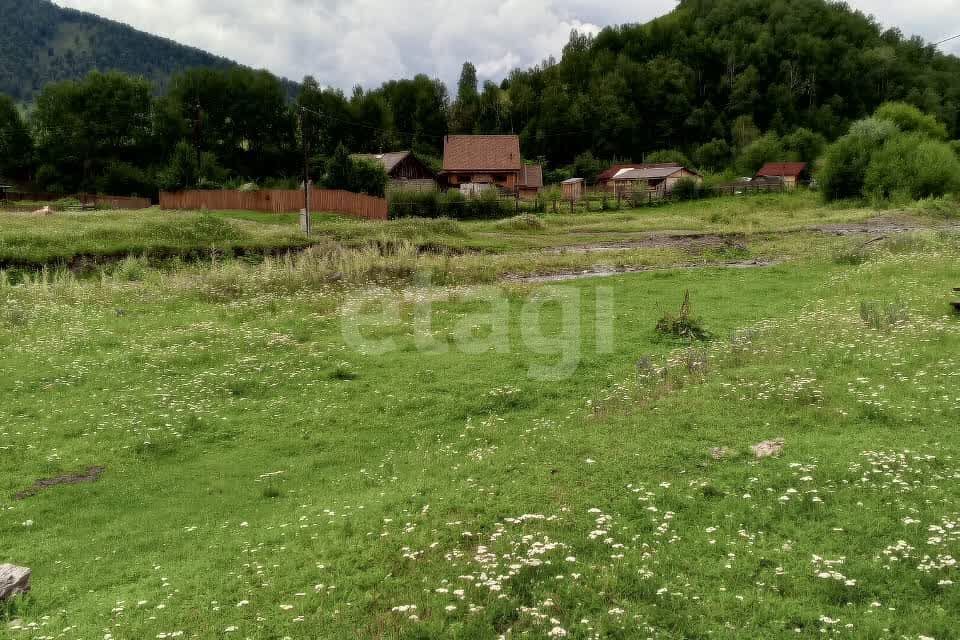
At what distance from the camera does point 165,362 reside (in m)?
17.1

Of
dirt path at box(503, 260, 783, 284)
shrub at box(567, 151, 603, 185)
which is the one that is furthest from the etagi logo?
shrub at box(567, 151, 603, 185)

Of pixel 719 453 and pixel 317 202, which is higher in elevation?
pixel 317 202

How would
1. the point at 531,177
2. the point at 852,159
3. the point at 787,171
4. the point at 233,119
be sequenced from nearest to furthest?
1. the point at 852,159
2. the point at 233,119
3. the point at 531,177
4. the point at 787,171

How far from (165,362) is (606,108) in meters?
136

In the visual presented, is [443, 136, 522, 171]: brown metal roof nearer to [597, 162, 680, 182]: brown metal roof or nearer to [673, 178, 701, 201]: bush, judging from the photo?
[673, 178, 701, 201]: bush

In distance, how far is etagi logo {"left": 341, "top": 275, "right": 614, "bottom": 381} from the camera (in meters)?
18.0

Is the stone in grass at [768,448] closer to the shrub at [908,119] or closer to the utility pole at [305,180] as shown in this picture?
the utility pole at [305,180]

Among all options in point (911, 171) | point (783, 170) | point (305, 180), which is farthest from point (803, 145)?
point (305, 180)

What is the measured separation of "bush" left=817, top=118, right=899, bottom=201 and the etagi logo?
5349 cm

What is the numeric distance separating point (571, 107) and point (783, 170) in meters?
46.8

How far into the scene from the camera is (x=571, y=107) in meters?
138

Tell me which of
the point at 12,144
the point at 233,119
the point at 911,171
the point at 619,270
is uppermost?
the point at 233,119

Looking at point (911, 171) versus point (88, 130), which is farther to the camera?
point (88, 130)

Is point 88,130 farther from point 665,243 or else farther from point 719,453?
point 719,453
